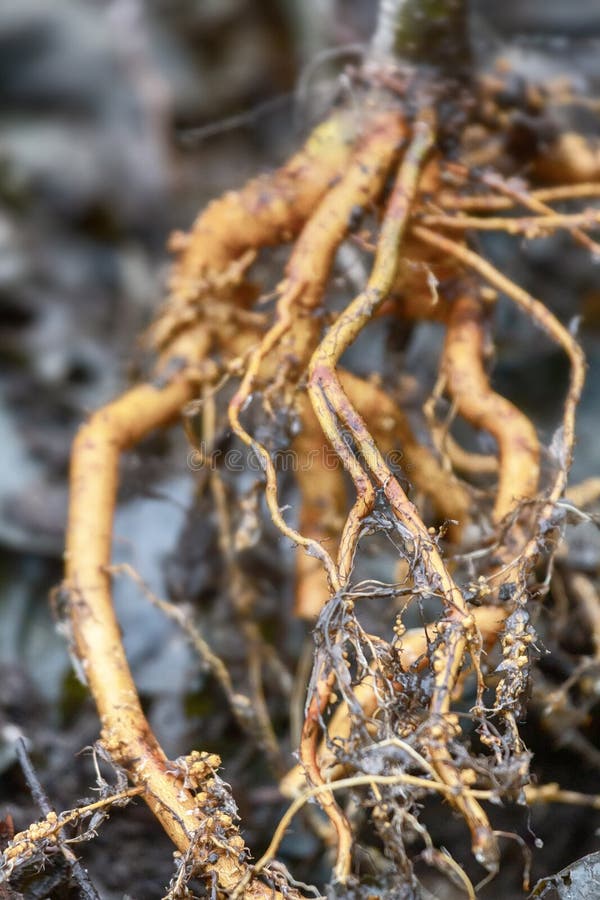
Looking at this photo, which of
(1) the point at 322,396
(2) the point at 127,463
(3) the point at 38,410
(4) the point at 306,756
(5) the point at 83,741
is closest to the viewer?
(4) the point at 306,756

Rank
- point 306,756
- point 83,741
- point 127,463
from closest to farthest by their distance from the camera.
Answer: point 306,756 → point 83,741 → point 127,463

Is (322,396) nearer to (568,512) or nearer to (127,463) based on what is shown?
(568,512)

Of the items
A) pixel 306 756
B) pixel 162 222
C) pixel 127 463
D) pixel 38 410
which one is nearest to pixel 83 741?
pixel 127 463

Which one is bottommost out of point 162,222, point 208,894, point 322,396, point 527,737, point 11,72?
point 527,737

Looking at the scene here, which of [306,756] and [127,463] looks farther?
[127,463]

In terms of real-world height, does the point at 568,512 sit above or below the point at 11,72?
below

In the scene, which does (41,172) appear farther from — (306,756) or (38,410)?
(306,756)
